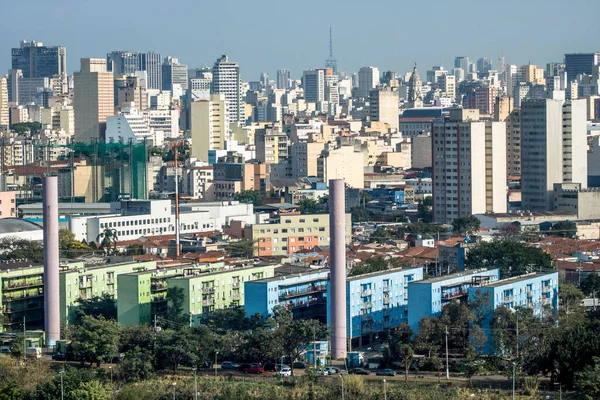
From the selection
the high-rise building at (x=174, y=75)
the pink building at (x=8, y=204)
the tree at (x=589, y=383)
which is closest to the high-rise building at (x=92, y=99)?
the pink building at (x=8, y=204)

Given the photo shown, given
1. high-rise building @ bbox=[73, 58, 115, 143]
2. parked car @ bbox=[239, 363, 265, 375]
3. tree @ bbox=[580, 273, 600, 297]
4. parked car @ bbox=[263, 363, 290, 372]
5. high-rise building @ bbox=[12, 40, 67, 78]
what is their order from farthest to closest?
high-rise building @ bbox=[12, 40, 67, 78]
high-rise building @ bbox=[73, 58, 115, 143]
tree @ bbox=[580, 273, 600, 297]
parked car @ bbox=[263, 363, 290, 372]
parked car @ bbox=[239, 363, 265, 375]

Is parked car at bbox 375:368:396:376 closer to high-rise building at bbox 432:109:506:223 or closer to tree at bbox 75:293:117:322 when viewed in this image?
tree at bbox 75:293:117:322

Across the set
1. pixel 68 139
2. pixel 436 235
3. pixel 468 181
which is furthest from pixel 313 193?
pixel 68 139

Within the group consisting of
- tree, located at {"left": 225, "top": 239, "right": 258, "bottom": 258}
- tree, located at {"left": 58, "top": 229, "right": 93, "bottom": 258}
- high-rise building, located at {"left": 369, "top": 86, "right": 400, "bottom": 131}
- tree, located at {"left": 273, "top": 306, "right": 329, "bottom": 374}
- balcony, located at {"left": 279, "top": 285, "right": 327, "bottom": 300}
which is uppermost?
high-rise building, located at {"left": 369, "top": 86, "right": 400, "bottom": 131}

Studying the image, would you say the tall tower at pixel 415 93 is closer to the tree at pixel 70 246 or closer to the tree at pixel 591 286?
the tree at pixel 70 246

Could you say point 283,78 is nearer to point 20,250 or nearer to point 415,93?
point 415,93

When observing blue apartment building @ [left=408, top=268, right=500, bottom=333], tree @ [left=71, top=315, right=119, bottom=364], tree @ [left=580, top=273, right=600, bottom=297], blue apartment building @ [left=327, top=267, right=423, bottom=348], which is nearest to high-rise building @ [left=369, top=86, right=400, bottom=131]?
tree @ [left=580, top=273, right=600, bottom=297]
